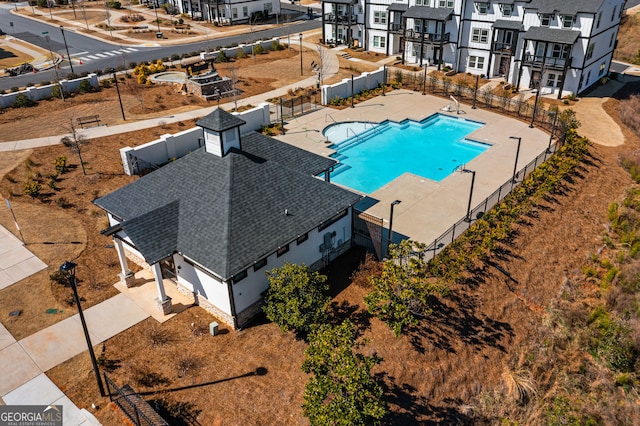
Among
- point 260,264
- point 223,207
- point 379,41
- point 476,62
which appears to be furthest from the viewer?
point 379,41

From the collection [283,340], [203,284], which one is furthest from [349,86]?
[283,340]

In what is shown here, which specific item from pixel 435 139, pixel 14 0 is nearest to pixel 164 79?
pixel 435 139

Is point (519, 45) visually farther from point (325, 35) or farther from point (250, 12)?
point (250, 12)

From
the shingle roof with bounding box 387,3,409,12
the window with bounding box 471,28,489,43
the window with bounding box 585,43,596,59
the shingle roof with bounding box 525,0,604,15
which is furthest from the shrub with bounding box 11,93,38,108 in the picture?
the window with bounding box 585,43,596,59

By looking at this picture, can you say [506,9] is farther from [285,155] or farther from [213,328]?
[213,328]

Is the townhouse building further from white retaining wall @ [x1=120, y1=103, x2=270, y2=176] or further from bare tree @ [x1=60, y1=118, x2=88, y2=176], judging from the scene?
bare tree @ [x1=60, y1=118, x2=88, y2=176]
